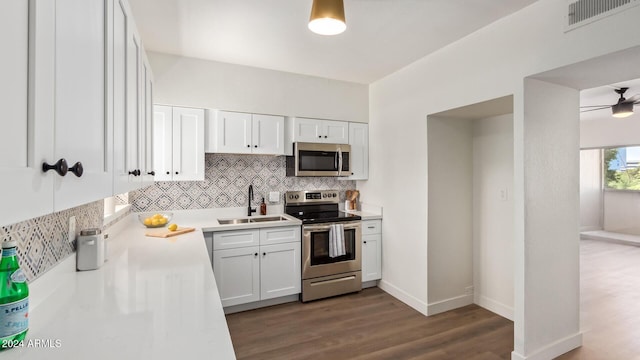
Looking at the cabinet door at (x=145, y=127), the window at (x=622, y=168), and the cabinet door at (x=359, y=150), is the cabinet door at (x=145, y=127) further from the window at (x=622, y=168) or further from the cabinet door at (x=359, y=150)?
the window at (x=622, y=168)

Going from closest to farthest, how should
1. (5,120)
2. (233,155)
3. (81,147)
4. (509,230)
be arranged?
(5,120)
(81,147)
(509,230)
(233,155)

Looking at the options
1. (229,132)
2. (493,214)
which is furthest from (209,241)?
(493,214)

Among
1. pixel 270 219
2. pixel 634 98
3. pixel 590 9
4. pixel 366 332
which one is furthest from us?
pixel 634 98

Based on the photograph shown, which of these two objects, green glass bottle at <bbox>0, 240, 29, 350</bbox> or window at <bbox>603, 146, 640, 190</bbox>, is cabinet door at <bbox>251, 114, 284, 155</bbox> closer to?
green glass bottle at <bbox>0, 240, 29, 350</bbox>

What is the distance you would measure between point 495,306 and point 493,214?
92 cm

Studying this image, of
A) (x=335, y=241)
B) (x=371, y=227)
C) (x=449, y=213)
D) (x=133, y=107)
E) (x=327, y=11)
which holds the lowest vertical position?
(x=335, y=241)

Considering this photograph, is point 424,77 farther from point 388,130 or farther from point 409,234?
point 409,234

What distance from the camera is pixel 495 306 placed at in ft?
10.3

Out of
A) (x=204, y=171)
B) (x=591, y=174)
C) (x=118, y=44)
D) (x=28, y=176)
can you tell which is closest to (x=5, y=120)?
(x=28, y=176)

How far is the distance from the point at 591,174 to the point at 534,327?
22.1ft

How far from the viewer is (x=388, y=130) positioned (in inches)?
144

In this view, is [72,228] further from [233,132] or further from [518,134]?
[518,134]

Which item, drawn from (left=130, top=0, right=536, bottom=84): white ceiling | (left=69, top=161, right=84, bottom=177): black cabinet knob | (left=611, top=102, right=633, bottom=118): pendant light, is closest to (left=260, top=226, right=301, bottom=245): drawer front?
(left=130, top=0, right=536, bottom=84): white ceiling

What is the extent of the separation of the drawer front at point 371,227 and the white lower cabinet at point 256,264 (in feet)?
2.70
